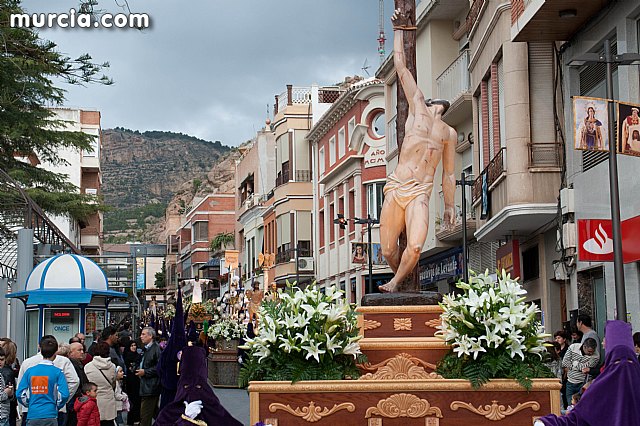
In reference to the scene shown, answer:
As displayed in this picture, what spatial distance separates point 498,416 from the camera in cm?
1000

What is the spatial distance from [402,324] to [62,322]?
540 inches

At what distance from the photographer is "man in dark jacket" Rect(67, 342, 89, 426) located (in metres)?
13.6

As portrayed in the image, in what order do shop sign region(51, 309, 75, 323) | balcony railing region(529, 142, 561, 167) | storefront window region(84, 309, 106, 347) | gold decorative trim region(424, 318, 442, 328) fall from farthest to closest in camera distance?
storefront window region(84, 309, 106, 347) < shop sign region(51, 309, 75, 323) < balcony railing region(529, 142, 561, 167) < gold decorative trim region(424, 318, 442, 328)

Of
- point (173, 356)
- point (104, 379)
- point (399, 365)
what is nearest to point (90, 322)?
point (104, 379)

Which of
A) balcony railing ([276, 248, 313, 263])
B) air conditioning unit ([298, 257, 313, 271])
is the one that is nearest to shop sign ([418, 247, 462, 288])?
air conditioning unit ([298, 257, 313, 271])

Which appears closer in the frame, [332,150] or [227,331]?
[227,331]

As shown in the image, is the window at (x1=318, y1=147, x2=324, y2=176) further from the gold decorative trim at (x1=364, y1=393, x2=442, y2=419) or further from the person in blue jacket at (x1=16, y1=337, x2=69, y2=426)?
the gold decorative trim at (x1=364, y1=393, x2=442, y2=419)

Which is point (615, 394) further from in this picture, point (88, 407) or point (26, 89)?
point (26, 89)

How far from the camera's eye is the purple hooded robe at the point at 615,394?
23.6 ft

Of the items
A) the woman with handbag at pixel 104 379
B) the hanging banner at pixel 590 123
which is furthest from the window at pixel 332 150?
the woman with handbag at pixel 104 379

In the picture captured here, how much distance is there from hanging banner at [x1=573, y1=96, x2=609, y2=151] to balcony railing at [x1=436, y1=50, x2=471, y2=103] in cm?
1370

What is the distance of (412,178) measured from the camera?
466 inches

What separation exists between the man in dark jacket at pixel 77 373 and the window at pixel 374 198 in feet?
105

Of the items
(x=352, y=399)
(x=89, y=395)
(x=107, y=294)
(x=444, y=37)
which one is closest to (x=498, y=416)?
(x=352, y=399)
